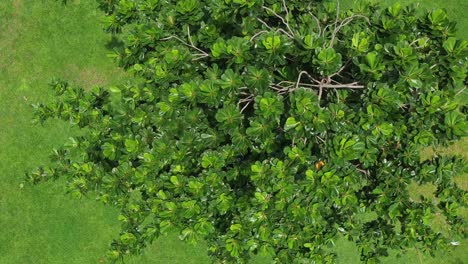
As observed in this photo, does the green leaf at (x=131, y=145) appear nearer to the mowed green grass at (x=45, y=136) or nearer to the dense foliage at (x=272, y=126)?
the dense foliage at (x=272, y=126)

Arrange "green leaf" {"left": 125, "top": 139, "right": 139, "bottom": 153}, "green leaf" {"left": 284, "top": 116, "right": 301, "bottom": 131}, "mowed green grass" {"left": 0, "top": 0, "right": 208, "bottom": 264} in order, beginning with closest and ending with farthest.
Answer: "green leaf" {"left": 284, "top": 116, "right": 301, "bottom": 131} → "green leaf" {"left": 125, "top": 139, "right": 139, "bottom": 153} → "mowed green grass" {"left": 0, "top": 0, "right": 208, "bottom": 264}

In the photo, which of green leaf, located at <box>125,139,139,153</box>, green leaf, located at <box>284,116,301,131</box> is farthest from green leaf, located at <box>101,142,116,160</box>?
green leaf, located at <box>284,116,301,131</box>

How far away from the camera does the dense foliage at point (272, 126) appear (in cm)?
400

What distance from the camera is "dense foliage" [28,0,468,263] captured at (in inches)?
158

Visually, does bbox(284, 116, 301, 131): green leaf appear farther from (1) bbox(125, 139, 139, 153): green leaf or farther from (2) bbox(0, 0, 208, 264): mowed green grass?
(2) bbox(0, 0, 208, 264): mowed green grass

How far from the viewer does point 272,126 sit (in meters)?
4.01

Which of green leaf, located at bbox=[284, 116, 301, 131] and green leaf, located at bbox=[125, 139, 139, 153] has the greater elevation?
green leaf, located at bbox=[284, 116, 301, 131]

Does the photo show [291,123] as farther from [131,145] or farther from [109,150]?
[109,150]

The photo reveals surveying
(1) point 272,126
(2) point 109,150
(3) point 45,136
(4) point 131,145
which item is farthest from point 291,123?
(3) point 45,136

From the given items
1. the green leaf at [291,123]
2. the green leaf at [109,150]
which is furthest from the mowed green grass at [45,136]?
the green leaf at [291,123]

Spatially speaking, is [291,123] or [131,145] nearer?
[291,123]

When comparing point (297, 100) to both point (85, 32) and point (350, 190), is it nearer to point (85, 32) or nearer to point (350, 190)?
point (350, 190)

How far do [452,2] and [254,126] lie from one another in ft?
21.3

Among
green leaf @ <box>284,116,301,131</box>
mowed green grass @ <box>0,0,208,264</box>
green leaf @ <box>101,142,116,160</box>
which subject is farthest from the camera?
mowed green grass @ <box>0,0,208,264</box>
